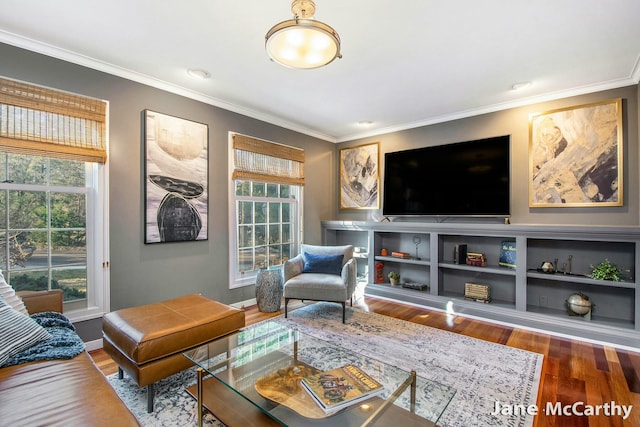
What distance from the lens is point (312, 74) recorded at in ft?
9.32

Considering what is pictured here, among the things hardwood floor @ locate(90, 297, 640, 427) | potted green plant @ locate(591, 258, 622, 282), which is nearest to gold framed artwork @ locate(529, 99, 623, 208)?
potted green plant @ locate(591, 258, 622, 282)

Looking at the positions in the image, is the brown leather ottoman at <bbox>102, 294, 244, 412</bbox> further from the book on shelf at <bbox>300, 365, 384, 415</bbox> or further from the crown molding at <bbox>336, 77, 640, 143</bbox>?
the crown molding at <bbox>336, 77, 640, 143</bbox>

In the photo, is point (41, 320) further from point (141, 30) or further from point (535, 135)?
point (535, 135)

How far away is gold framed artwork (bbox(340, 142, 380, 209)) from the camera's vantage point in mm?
4703

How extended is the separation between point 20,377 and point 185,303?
1063mm

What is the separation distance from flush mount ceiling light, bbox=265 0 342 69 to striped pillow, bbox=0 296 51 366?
2045mm

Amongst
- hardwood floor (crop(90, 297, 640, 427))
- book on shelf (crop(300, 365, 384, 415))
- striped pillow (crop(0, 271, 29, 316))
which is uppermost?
striped pillow (crop(0, 271, 29, 316))

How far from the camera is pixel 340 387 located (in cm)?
147

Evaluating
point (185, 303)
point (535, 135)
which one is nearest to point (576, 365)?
point (535, 135)

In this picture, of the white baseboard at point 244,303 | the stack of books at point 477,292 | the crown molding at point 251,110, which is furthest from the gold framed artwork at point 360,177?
the white baseboard at point 244,303

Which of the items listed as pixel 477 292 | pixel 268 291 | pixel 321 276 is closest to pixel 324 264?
pixel 321 276

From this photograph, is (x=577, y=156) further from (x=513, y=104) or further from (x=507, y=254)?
(x=507, y=254)

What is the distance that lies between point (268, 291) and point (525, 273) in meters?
2.89

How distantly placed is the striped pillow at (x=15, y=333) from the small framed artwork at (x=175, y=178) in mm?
1290
